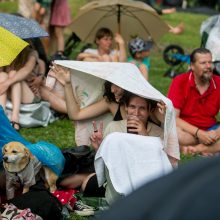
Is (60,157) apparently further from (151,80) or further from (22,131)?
(151,80)

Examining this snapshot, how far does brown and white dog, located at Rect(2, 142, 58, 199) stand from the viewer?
5352 mm

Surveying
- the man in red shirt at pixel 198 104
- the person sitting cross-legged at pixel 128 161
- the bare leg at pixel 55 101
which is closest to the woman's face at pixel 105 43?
the bare leg at pixel 55 101

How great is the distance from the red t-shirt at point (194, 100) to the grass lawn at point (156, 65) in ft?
2.47

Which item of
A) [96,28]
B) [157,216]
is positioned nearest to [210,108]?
[96,28]

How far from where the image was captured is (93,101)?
20.3 feet

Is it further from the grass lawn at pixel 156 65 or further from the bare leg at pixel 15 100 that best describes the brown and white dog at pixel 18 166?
the bare leg at pixel 15 100

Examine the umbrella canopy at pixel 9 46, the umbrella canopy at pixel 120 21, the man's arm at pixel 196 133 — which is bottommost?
the man's arm at pixel 196 133

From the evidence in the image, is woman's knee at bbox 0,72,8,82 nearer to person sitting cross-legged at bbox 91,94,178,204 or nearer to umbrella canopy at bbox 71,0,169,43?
umbrella canopy at bbox 71,0,169,43

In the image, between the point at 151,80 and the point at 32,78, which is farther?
the point at 151,80

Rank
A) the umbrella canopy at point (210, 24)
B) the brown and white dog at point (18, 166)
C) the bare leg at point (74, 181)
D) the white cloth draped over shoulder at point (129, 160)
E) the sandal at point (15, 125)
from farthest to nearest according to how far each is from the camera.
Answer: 1. the umbrella canopy at point (210, 24)
2. the sandal at point (15, 125)
3. the bare leg at point (74, 181)
4. the brown and white dog at point (18, 166)
5. the white cloth draped over shoulder at point (129, 160)

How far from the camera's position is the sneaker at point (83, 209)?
223 inches

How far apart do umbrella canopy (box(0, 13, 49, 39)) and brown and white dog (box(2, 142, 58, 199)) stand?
7.42 ft

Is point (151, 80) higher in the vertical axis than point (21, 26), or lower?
lower

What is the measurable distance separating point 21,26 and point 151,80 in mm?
4982
